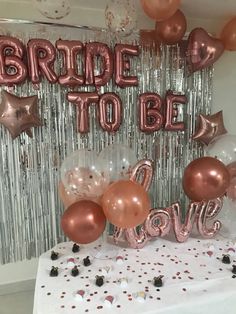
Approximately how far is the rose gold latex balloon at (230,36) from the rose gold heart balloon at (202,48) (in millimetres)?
69

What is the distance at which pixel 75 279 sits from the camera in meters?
1.65

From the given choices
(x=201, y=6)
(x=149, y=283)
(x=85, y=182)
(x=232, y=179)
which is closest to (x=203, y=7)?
(x=201, y=6)

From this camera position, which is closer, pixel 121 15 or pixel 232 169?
pixel 121 15

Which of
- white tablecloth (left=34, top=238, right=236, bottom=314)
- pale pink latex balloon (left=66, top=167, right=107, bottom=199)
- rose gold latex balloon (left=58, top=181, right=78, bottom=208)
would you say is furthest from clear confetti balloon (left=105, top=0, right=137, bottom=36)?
white tablecloth (left=34, top=238, right=236, bottom=314)

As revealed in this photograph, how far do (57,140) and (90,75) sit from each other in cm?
51

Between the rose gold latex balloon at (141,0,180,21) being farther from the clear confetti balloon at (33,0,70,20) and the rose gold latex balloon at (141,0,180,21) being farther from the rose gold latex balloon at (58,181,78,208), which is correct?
the rose gold latex balloon at (58,181,78,208)

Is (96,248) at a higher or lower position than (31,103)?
lower

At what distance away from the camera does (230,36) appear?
2.20 m

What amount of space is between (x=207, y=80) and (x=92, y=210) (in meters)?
1.48

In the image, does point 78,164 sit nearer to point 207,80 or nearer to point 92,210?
point 92,210

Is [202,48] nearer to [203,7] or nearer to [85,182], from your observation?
[203,7]

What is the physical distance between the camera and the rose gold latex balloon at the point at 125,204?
170cm

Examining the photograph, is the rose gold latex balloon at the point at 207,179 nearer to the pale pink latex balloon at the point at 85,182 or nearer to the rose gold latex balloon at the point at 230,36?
the pale pink latex balloon at the point at 85,182

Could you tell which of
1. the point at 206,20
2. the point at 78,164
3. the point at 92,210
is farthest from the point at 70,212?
the point at 206,20
